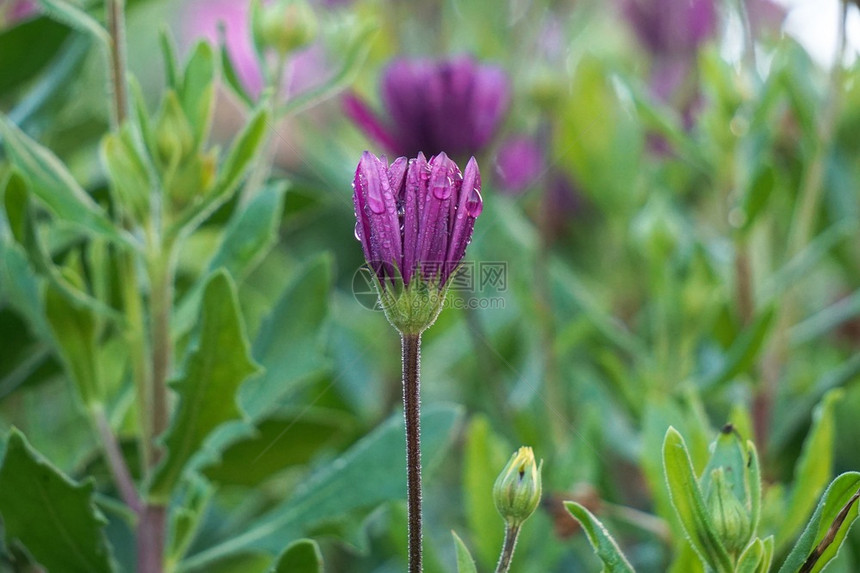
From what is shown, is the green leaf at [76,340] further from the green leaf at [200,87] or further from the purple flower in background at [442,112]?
the purple flower in background at [442,112]

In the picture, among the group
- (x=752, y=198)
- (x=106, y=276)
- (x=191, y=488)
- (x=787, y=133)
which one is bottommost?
(x=191, y=488)

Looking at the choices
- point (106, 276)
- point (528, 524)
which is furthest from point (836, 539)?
point (106, 276)

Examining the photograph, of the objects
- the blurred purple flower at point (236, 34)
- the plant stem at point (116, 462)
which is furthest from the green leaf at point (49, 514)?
the blurred purple flower at point (236, 34)

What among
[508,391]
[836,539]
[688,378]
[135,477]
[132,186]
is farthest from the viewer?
[508,391]

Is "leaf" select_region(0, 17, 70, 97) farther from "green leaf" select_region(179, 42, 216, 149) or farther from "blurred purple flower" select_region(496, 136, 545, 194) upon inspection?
"blurred purple flower" select_region(496, 136, 545, 194)

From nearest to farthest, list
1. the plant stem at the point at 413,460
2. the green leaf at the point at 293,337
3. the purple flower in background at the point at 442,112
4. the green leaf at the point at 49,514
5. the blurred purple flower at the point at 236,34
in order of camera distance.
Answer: the plant stem at the point at 413,460 < the green leaf at the point at 49,514 < the green leaf at the point at 293,337 < the purple flower in background at the point at 442,112 < the blurred purple flower at the point at 236,34

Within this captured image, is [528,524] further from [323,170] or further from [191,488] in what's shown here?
[323,170]
